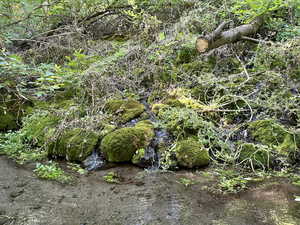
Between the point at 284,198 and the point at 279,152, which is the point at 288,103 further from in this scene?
the point at 284,198

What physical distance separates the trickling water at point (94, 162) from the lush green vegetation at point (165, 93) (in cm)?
12

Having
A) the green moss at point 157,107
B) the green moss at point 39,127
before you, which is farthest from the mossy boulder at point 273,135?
the green moss at point 39,127

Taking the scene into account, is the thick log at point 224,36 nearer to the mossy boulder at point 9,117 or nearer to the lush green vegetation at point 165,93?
the lush green vegetation at point 165,93

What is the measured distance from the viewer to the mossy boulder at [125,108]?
5.33m

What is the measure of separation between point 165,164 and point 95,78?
9.80ft

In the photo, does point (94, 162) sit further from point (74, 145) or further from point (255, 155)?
point (255, 155)

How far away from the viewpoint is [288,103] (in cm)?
447

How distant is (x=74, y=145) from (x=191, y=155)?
6.75 ft

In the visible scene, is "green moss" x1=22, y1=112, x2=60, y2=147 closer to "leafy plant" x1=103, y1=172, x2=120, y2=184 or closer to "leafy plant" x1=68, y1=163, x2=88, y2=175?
"leafy plant" x1=68, y1=163, x2=88, y2=175

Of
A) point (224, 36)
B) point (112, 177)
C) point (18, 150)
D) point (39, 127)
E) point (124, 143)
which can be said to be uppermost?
point (224, 36)

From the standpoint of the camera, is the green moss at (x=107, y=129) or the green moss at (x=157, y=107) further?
the green moss at (x=157, y=107)

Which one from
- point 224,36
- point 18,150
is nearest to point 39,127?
point 18,150

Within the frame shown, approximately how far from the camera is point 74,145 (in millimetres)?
4641

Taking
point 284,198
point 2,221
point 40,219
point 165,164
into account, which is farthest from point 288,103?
point 2,221
